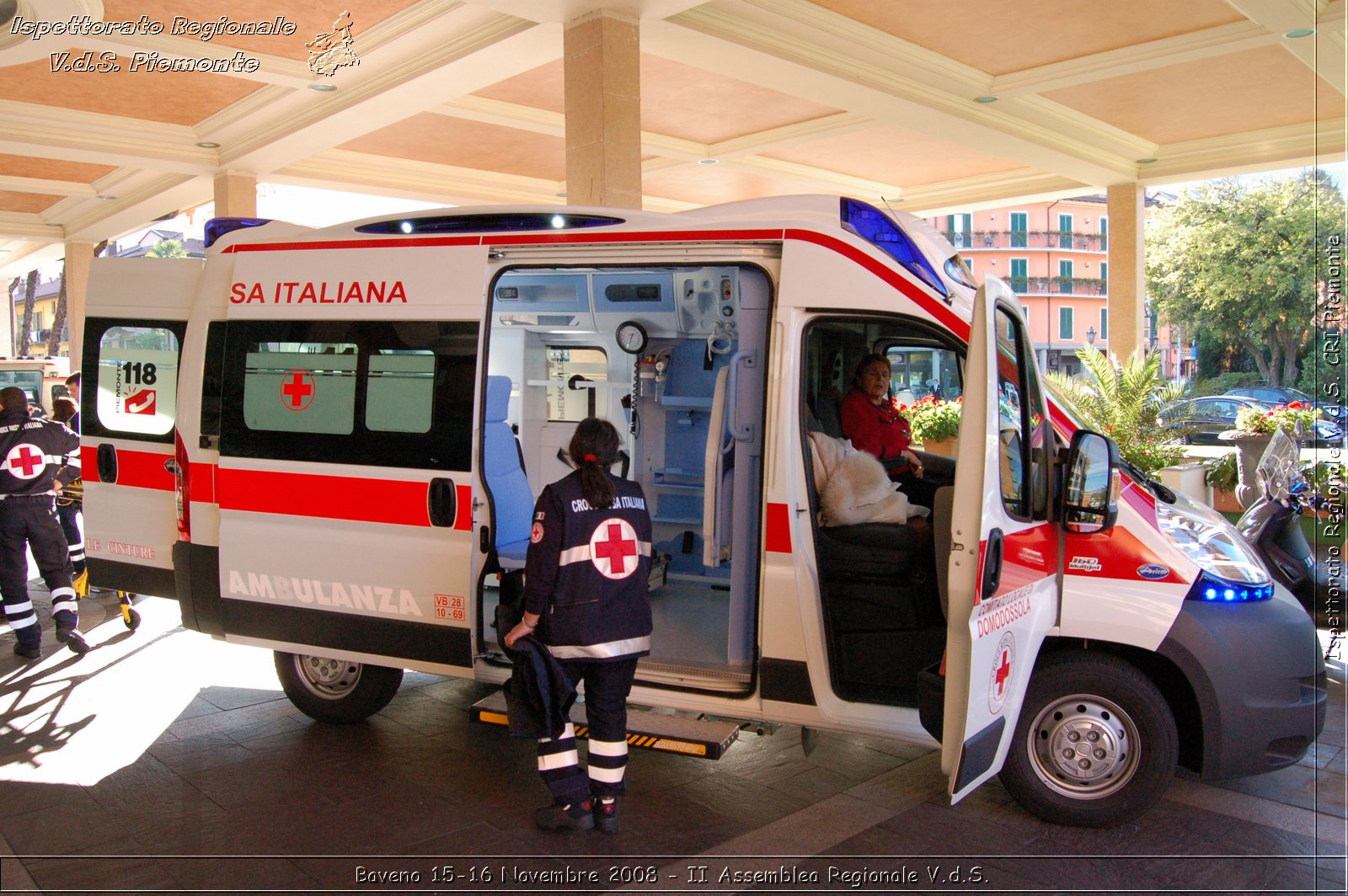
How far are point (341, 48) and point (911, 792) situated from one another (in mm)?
8947

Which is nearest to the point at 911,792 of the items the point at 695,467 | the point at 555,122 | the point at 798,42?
the point at 695,467

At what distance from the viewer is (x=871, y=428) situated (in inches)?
200

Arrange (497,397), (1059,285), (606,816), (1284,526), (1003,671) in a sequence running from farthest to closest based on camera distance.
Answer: (1059,285) < (1284,526) < (497,397) < (606,816) < (1003,671)

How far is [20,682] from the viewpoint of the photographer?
6.23 metres

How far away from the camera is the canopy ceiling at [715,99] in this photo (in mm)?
9109

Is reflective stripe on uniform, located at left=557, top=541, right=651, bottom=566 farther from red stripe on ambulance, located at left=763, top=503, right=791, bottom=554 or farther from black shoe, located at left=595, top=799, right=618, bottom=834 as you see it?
black shoe, located at left=595, top=799, right=618, bottom=834

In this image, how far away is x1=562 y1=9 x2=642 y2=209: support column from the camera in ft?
27.0

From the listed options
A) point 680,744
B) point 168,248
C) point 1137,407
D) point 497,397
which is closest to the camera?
point 680,744

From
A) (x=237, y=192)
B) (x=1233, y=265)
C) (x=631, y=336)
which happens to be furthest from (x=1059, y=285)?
(x=631, y=336)

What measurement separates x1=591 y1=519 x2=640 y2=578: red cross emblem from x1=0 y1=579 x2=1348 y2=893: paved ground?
1.12 metres

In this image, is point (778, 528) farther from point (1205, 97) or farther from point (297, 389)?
point (1205, 97)

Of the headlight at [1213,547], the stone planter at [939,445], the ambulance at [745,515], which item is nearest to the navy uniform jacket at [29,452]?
the ambulance at [745,515]

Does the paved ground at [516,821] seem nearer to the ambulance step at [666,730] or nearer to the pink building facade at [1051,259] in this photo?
the ambulance step at [666,730]

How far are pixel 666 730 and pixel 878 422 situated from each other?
192 centimetres
